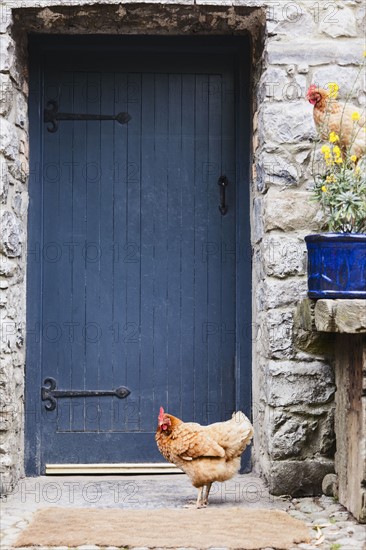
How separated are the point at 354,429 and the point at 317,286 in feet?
2.34

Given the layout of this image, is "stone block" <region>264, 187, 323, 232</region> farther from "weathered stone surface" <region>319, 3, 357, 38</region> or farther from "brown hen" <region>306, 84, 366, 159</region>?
"weathered stone surface" <region>319, 3, 357, 38</region>

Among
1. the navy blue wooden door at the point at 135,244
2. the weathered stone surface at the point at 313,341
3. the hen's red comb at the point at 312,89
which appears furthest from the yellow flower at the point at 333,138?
the navy blue wooden door at the point at 135,244

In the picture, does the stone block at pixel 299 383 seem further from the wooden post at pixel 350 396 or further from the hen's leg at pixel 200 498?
the hen's leg at pixel 200 498

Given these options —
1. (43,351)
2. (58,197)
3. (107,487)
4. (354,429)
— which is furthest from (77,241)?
(354,429)

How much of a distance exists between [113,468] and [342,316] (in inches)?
72.6

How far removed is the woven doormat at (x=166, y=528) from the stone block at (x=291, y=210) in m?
1.50

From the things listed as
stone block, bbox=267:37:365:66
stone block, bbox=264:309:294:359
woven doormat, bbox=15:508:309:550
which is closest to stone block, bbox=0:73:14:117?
stone block, bbox=267:37:365:66

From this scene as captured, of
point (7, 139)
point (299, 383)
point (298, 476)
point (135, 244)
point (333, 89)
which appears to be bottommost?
point (298, 476)

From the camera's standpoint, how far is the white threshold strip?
16.2 ft

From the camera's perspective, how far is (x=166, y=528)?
3881mm

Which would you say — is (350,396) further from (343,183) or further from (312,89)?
(312,89)

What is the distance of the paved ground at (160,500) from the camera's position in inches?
150

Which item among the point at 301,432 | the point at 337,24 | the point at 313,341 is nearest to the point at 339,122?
the point at 337,24

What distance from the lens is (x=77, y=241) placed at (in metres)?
5.02
